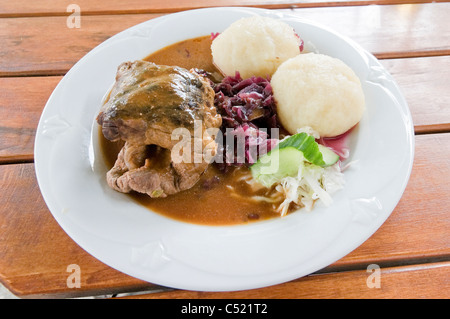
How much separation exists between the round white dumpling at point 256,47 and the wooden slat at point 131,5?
43.6 inches

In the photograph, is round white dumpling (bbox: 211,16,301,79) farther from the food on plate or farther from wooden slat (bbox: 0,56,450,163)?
wooden slat (bbox: 0,56,450,163)

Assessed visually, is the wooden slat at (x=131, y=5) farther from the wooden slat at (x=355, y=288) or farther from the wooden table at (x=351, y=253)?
the wooden slat at (x=355, y=288)

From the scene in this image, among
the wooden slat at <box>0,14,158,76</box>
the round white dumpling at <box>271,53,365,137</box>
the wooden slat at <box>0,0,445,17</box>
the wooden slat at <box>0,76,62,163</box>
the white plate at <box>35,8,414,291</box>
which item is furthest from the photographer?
the wooden slat at <box>0,0,445,17</box>

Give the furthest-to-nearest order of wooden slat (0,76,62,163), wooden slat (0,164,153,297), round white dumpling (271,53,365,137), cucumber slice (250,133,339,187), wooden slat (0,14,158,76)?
wooden slat (0,14,158,76), wooden slat (0,76,62,163), round white dumpling (271,53,365,137), cucumber slice (250,133,339,187), wooden slat (0,164,153,297)

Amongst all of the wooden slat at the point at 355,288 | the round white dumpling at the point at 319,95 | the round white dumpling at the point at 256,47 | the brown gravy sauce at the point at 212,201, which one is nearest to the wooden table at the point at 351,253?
the wooden slat at the point at 355,288

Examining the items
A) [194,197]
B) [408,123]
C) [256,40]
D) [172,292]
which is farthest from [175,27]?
[172,292]

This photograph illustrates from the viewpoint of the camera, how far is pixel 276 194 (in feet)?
7.29

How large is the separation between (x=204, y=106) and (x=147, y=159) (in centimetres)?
49

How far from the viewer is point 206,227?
1.99 metres

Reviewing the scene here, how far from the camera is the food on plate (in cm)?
204

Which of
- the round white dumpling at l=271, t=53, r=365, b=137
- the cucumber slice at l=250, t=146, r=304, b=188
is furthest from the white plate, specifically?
the cucumber slice at l=250, t=146, r=304, b=188

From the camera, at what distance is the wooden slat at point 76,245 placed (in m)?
1.86

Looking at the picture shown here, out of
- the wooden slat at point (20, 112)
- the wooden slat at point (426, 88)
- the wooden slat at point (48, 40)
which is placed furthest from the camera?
the wooden slat at point (48, 40)

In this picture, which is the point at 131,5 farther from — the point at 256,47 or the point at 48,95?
the point at 256,47
